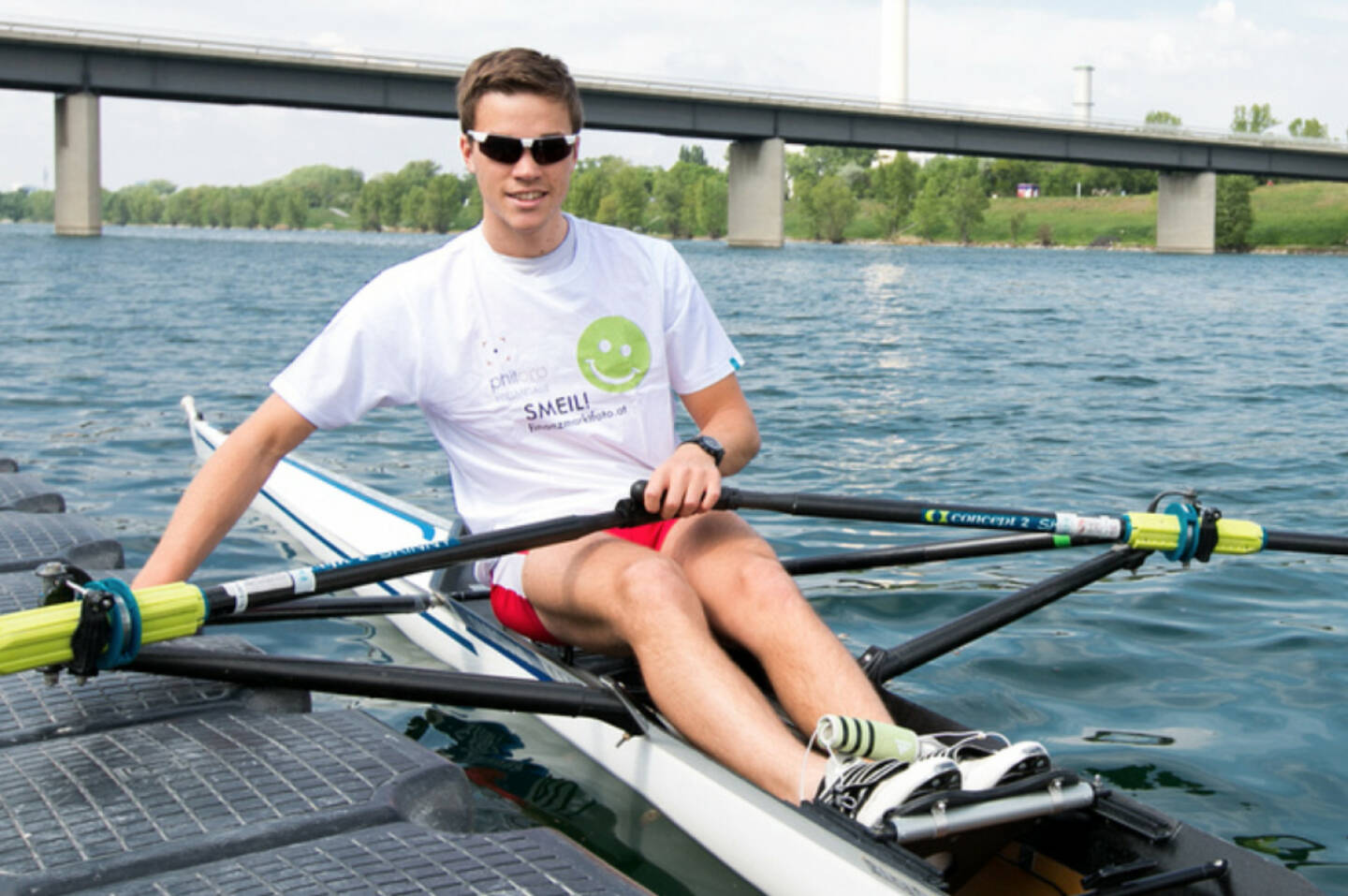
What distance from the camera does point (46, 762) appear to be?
285cm

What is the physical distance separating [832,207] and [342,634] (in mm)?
108415

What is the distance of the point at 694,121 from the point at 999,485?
4339 centimetres

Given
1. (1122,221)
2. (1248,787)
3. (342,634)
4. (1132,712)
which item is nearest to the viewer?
(1248,787)

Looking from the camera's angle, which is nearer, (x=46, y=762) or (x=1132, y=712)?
(x=46, y=762)

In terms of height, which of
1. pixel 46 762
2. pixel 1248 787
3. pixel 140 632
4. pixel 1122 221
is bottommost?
pixel 1248 787

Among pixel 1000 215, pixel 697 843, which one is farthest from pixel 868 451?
pixel 1000 215

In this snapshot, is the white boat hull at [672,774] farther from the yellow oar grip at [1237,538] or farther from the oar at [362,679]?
the yellow oar grip at [1237,538]

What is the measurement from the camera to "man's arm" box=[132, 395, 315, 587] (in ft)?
A: 10.5

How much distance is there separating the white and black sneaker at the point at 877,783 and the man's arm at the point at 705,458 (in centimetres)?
79

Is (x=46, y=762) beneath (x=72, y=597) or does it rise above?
beneath

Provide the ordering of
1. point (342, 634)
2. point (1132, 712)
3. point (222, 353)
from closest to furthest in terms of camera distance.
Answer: point (1132, 712)
point (342, 634)
point (222, 353)

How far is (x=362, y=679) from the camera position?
3205mm

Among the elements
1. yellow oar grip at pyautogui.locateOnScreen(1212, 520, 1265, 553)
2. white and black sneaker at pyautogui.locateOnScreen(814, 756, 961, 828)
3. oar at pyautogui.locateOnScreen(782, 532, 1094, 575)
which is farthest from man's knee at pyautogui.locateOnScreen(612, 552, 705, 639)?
yellow oar grip at pyautogui.locateOnScreen(1212, 520, 1265, 553)

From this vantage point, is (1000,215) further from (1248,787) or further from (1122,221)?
(1248,787)
